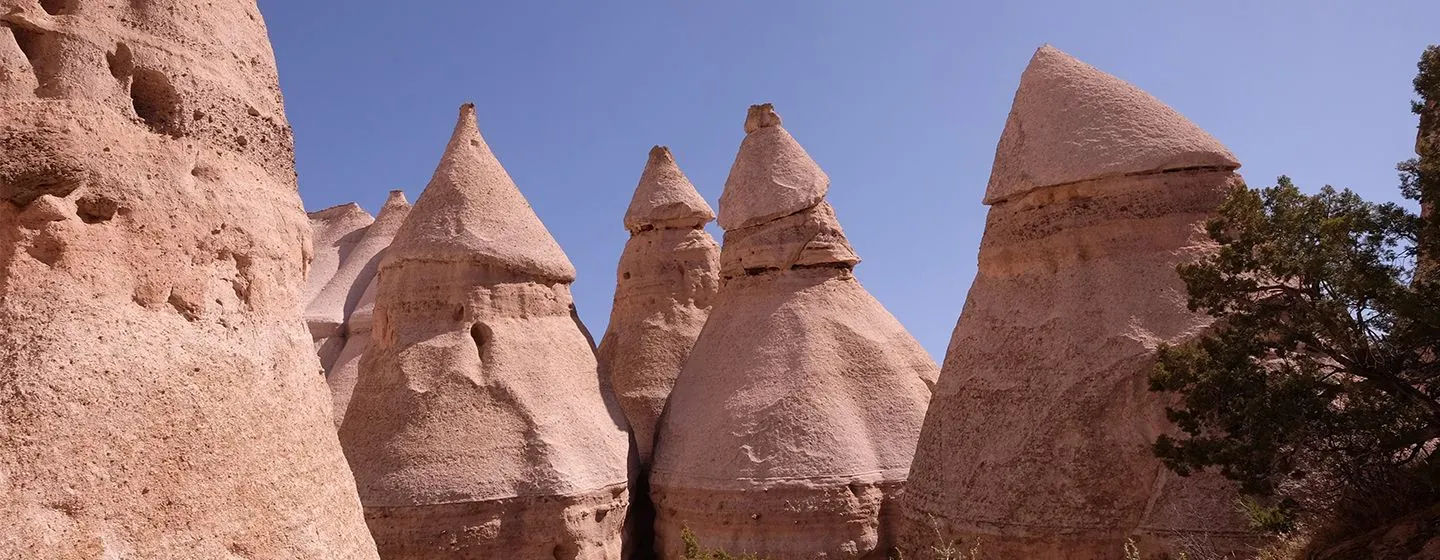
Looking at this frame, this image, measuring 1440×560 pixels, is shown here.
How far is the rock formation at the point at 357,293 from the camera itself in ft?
62.3

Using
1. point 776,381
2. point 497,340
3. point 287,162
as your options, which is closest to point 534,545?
point 497,340

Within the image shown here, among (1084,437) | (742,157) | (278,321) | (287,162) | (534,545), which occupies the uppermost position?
(742,157)

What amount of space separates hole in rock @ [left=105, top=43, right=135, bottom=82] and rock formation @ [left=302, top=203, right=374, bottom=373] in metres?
17.4

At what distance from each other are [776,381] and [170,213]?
9143 mm

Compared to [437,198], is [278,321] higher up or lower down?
lower down

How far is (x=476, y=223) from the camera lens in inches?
528

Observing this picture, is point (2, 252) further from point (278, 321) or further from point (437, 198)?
point (437, 198)

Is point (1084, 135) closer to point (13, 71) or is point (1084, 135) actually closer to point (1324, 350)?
point (1324, 350)

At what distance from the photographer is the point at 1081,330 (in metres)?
8.42

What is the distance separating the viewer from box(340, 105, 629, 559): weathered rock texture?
1135 cm

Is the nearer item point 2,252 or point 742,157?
point 2,252

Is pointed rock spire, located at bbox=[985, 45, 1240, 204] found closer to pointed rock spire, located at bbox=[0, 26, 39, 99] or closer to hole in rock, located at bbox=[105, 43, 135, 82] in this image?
hole in rock, located at bbox=[105, 43, 135, 82]

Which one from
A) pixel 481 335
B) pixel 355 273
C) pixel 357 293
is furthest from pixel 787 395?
pixel 355 273

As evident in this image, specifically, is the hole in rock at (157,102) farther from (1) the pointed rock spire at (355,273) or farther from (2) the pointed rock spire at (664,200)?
(1) the pointed rock spire at (355,273)
